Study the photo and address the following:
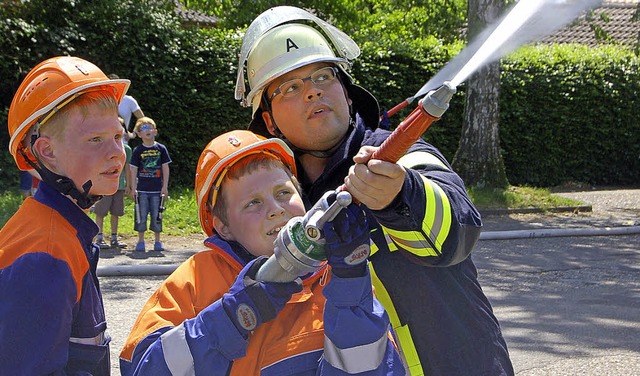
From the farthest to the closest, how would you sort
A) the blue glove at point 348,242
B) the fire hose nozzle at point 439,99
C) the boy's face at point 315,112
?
the boy's face at point 315,112 < the blue glove at point 348,242 < the fire hose nozzle at point 439,99

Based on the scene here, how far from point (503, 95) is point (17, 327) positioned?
53.3 feet

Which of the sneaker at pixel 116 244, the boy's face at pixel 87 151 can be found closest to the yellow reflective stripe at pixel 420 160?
the boy's face at pixel 87 151

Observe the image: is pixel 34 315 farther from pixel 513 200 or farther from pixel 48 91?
pixel 513 200

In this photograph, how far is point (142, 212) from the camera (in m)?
9.64

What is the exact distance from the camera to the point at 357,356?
2.01m

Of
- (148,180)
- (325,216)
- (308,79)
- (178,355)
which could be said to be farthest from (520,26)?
(148,180)

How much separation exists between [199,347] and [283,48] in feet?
3.56

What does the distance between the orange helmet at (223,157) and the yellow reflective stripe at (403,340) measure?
19.6 inches

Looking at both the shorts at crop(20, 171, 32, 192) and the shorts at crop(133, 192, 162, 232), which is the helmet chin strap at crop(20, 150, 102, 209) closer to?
the shorts at crop(133, 192, 162, 232)

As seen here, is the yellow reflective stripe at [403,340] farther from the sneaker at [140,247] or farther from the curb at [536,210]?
the curb at [536,210]

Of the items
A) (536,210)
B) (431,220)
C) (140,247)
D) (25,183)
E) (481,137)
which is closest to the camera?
(431,220)

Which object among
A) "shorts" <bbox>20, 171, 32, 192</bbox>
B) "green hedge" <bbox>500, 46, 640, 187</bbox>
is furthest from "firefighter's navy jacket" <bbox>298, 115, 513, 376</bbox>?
"green hedge" <bbox>500, 46, 640, 187</bbox>

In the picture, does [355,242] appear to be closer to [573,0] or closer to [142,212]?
[573,0]

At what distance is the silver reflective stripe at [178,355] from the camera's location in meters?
2.08
